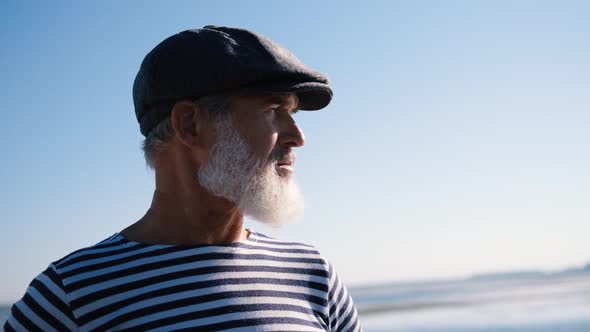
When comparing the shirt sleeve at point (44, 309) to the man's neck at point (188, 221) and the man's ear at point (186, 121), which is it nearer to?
the man's neck at point (188, 221)

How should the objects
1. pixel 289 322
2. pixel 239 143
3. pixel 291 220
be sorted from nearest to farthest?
pixel 289 322 → pixel 239 143 → pixel 291 220

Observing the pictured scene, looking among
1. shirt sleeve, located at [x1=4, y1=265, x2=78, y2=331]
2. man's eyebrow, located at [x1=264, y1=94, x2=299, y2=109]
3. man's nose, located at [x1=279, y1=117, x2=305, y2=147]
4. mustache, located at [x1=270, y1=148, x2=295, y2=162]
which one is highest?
man's eyebrow, located at [x1=264, y1=94, x2=299, y2=109]

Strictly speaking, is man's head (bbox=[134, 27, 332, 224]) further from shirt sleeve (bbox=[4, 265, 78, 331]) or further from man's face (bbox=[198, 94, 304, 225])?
shirt sleeve (bbox=[4, 265, 78, 331])

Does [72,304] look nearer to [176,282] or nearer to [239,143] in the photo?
[176,282]

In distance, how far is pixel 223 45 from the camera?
7.54 feet

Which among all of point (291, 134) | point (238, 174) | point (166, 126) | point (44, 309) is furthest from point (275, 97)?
point (44, 309)

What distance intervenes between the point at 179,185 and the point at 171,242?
0.21 meters

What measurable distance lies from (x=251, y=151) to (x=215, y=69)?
0.29 metres

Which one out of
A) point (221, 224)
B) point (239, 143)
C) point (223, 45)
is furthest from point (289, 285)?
point (223, 45)

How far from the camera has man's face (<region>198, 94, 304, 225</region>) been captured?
2.30 m

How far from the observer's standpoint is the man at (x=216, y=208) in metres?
2.10

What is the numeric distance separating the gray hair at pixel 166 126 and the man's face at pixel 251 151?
0.03 m

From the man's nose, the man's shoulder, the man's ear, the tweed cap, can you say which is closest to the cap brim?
the tweed cap

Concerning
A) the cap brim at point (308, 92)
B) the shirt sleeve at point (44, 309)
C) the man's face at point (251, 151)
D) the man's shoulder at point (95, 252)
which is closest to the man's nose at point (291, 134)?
the man's face at point (251, 151)
